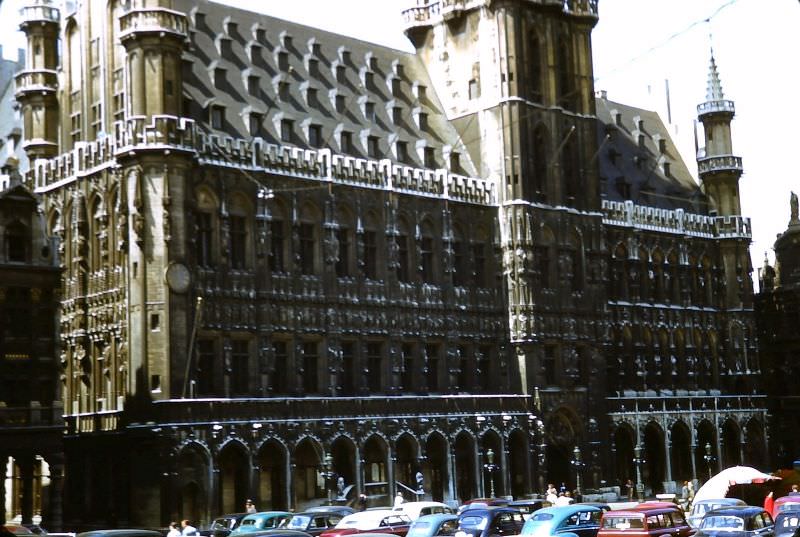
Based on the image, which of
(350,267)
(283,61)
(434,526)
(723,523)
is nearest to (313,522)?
(434,526)

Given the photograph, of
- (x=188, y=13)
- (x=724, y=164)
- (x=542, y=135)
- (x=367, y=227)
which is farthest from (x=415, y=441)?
(x=724, y=164)

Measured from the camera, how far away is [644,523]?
35062mm

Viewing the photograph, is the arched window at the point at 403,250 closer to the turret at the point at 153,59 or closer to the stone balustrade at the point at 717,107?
the turret at the point at 153,59

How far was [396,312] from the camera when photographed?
6712 centimetres

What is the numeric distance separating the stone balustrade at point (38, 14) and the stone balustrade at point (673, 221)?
3457 centimetres

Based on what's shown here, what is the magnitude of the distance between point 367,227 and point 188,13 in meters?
14.4

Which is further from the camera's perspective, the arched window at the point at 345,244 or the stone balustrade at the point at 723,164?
the stone balustrade at the point at 723,164

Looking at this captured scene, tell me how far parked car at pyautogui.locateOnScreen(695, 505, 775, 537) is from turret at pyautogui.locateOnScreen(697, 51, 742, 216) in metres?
56.6

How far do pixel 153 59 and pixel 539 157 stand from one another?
81.0 ft

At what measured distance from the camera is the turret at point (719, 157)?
88.8m

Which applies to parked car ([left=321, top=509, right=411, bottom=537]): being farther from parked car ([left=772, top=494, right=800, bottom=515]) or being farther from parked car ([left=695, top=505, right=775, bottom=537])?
parked car ([left=772, top=494, right=800, bottom=515])

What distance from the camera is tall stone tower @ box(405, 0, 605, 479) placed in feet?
236

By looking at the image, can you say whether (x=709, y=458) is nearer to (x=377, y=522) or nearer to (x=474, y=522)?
(x=377, y=522)

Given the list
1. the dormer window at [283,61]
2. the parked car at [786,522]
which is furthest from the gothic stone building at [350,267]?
the parked car at [786,522]
